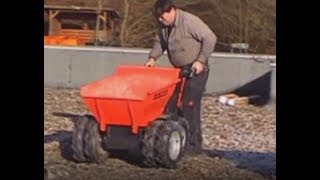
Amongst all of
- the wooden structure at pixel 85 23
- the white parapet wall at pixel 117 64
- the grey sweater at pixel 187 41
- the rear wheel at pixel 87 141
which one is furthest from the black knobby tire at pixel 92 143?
the wooden structure at pixel 85 23

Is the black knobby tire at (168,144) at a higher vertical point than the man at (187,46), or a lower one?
lower

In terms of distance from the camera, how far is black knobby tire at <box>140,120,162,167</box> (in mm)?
7840

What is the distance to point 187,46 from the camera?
8078 mm

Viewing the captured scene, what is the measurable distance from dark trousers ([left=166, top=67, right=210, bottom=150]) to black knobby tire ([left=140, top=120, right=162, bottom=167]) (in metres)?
0.27

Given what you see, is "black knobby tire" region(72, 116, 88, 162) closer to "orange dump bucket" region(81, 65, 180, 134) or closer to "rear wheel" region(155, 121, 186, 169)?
"orange dump bucket" region(81, 65, 180, 134)

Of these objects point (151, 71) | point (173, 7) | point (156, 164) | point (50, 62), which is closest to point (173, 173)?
point (156, 164)

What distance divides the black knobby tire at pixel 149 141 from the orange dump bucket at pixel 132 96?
0.05m

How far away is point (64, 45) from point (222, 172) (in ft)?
7.34

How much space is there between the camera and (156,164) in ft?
26.0

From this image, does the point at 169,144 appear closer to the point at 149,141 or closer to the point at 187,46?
the point at 149,141

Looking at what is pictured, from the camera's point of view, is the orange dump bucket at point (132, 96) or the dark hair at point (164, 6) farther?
the dark hair at point (164, 6)

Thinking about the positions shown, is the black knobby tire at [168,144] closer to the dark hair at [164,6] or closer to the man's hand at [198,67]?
Result: the man's hand at [198,67]

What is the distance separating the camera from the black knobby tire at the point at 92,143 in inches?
313
